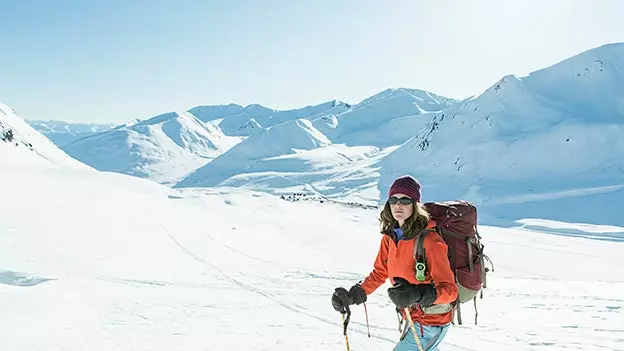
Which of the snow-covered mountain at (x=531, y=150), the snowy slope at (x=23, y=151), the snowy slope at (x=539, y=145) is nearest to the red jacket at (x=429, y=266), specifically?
the snowy slope at (x=23, y=151)

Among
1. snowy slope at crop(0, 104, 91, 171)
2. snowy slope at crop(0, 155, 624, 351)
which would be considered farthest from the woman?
snowy slope at crop(0, 104, 91, 171)

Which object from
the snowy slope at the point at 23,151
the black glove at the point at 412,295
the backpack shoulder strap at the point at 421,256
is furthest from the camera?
the snowy slope at the point at 23,151

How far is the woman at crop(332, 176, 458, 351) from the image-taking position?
349cm

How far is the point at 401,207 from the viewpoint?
373 cm

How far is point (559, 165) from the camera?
10031 centimetres

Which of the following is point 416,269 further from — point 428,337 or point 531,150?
point 531,150

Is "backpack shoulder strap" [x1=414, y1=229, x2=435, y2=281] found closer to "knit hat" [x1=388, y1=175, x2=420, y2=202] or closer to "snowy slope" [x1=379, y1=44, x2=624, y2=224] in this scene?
"knit hat" [x1=388, y1=175, x2=420, y2=202]

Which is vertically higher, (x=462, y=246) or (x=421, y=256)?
(x=462, y=246)

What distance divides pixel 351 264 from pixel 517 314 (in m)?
9.01

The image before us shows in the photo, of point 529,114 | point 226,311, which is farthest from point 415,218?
point 529,114

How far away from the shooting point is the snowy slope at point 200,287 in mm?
7641

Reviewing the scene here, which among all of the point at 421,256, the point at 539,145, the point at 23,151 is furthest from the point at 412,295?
the point at 539,145

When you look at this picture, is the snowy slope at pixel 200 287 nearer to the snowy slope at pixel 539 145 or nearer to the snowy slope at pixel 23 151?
the snowy slope at pixel 23 151

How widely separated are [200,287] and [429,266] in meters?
9.14
